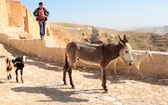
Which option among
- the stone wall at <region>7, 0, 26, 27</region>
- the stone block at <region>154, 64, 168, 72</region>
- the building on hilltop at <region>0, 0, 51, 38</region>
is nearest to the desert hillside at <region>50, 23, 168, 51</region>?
the building on hilltop at <region>0, 0, 51, 38</region>

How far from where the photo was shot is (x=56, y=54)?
958 cm

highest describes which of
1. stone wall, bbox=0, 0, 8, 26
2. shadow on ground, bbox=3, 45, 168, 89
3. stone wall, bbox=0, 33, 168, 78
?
stone wall, bbox=0, 0, 8, 26

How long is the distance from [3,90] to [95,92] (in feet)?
7.06

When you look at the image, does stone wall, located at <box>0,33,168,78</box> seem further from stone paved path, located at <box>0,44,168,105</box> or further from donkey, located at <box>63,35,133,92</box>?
donkey, located at <box>63,35,133,92</box>

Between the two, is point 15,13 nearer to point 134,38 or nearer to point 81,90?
point 81,90

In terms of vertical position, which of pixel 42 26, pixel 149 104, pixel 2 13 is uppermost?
pixel 2 13

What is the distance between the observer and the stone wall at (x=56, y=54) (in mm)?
7613

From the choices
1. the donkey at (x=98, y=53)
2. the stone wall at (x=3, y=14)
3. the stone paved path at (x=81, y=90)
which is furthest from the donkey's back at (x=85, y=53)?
the stone wall at (x=3, y=14)

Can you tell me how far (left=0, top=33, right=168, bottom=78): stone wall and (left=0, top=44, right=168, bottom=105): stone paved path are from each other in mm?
313

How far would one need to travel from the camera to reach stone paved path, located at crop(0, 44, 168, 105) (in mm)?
5430

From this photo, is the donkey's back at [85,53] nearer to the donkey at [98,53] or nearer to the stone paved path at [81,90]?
the donkey at [98,53]

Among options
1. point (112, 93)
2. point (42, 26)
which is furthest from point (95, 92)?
point (42, 26)

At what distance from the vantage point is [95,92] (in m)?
6.09

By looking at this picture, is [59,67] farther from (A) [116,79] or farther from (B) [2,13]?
(B) [2,13]
